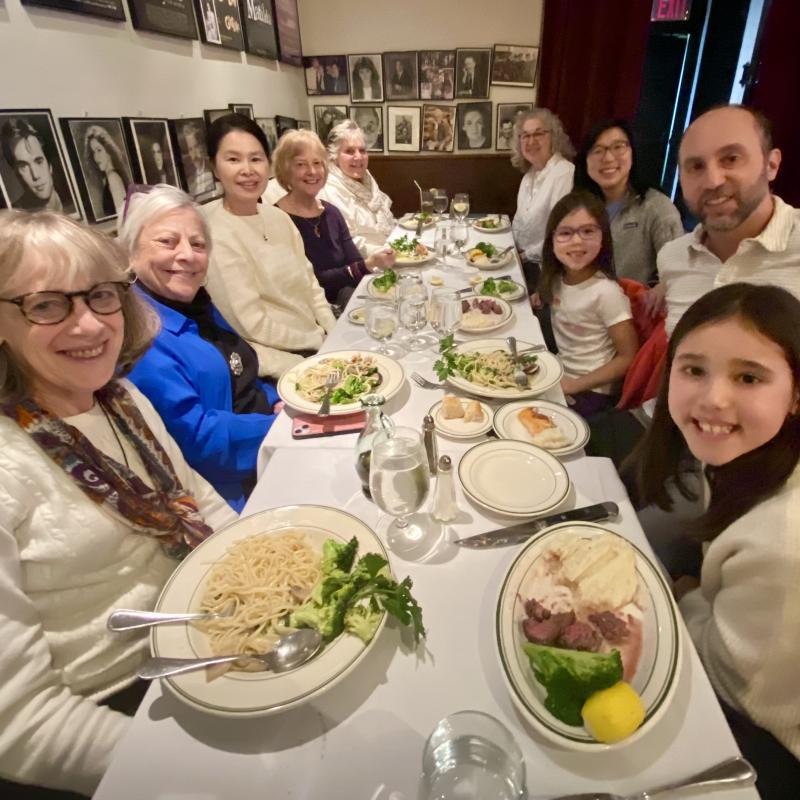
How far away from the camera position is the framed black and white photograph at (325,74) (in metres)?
4.75

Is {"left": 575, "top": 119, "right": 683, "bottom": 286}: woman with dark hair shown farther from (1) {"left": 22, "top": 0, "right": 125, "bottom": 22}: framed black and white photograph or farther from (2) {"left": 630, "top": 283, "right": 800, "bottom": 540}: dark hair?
(1) {"left": 22, "top": 0, "right": 125, "bottom": 22}: framed black and white photograph

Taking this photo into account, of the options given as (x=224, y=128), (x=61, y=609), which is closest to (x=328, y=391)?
(x=61, y=609)

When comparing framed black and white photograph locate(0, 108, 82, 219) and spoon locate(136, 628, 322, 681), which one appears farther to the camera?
framed black and white photograph locate(0, 108, 82, 219)

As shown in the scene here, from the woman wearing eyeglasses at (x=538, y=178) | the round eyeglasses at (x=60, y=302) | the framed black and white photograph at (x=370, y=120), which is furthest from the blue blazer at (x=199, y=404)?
the framed black and white photograph at (x=370, y=120)

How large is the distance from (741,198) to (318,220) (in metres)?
2.14

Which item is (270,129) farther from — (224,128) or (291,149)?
(224,128)

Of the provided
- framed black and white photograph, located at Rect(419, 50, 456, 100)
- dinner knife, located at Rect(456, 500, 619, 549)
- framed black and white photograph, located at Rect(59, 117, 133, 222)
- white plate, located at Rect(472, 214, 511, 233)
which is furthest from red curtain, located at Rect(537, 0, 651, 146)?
dinner knife, located at Rect(456, 500, 619, 549)

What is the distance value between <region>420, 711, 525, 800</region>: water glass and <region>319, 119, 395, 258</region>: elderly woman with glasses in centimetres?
326

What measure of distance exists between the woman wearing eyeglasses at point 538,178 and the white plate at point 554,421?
Answer: 2.34 m

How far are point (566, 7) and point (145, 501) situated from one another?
540cm

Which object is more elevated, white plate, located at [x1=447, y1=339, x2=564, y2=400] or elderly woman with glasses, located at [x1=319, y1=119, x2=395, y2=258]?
elderly woman with glasses, located at [x1=319, y1=119, x2=395, y2=258]

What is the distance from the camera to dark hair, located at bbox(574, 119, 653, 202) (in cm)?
264

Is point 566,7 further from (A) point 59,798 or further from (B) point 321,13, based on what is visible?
(A) point 59,798

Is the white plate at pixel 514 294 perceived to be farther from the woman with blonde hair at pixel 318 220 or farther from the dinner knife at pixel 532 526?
the dinner knife at pixel 532 526
